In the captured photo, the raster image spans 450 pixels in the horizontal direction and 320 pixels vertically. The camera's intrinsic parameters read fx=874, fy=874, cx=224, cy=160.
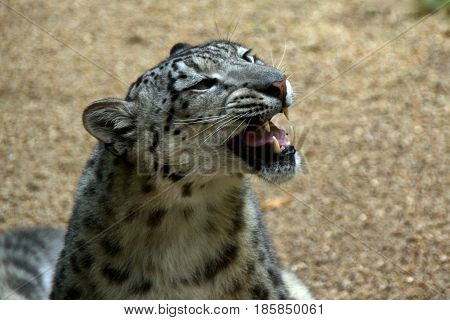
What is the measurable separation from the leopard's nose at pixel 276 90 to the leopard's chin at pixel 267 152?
0.22 meters

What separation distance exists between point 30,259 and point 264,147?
2631 millimetres

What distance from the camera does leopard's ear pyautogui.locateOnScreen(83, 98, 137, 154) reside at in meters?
6.18

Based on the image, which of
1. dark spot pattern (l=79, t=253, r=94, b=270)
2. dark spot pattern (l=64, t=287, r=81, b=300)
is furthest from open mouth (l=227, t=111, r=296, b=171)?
dark spot pattern (l=64, t=287, r=81, b=300)

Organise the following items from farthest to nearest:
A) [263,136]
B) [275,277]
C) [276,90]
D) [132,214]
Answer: [275,277]
[132,214]
[263,136]
[276,90]

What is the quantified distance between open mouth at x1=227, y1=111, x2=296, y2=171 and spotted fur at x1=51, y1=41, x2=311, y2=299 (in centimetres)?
6

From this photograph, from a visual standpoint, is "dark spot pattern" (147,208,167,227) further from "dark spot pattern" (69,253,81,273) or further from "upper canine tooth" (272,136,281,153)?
"upper canine tooth" (272,136,281,153)

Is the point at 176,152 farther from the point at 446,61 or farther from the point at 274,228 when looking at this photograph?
the point at 446,61

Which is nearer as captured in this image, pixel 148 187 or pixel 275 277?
pixel 148 187

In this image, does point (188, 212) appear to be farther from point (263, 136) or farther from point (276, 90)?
point (276, 90)

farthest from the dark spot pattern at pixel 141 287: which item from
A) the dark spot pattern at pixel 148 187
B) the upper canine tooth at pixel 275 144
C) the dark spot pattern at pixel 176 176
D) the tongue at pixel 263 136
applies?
the upper canine tooth at pixel 275 144

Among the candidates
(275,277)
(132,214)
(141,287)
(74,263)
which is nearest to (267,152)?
(132,214)

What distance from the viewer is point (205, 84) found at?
6.20 metres

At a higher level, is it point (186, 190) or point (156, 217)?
point (186, 190)

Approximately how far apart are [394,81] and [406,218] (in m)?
2.41
